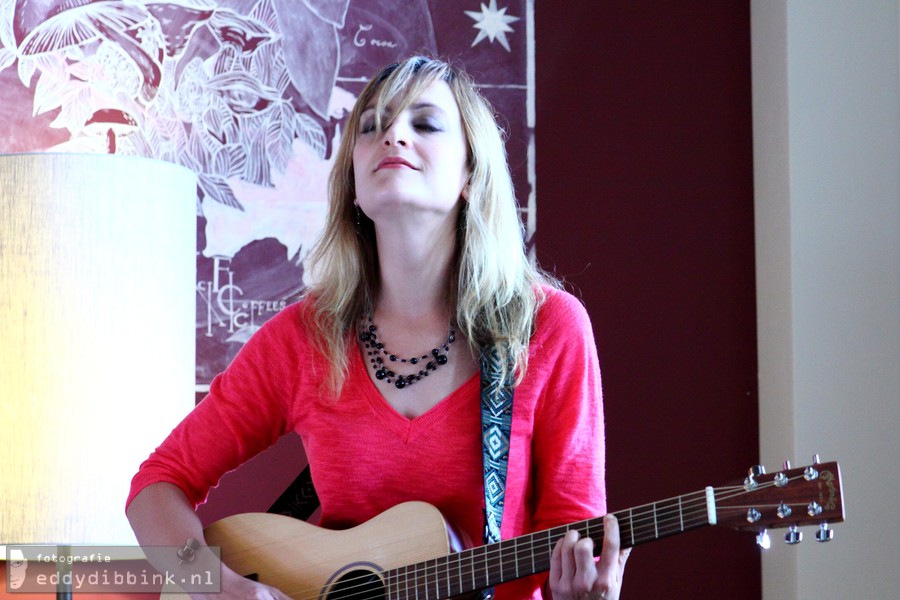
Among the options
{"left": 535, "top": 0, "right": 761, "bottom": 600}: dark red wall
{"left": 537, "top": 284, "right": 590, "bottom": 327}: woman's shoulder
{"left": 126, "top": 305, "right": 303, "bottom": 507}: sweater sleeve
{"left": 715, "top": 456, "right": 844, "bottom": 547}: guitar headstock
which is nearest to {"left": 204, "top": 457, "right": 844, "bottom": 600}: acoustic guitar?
{"left": 715, "top": 456, "right": 844, "bottom": 547}: guitar headstock

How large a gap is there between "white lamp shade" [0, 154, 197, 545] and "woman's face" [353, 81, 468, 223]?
0.44 m

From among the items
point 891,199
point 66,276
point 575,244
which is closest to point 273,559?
point 66,276

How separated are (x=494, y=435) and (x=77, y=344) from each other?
2.48 feet

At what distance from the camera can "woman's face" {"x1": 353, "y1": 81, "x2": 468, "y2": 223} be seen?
166 centimetres

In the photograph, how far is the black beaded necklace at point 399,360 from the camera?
1.72 m

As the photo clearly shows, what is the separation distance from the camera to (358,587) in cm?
154

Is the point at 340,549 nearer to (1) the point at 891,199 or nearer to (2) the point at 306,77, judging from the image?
(2) the point at 306,77

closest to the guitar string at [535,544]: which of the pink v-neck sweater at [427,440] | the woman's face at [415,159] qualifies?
the pink v-neck sweater at [427,440]

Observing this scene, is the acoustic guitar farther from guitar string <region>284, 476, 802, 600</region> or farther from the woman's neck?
the woman's neck

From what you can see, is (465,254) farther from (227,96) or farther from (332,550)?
(227,96)

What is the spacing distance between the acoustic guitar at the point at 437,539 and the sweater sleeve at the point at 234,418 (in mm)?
122

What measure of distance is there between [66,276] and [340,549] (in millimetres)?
697

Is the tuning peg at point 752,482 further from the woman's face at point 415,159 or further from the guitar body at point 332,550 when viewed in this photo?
the woman's face at point 415,159

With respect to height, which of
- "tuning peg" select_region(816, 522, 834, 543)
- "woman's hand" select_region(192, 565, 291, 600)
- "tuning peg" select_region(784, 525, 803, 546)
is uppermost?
"tuning peg" select_region(816, 522, 834, 543)
